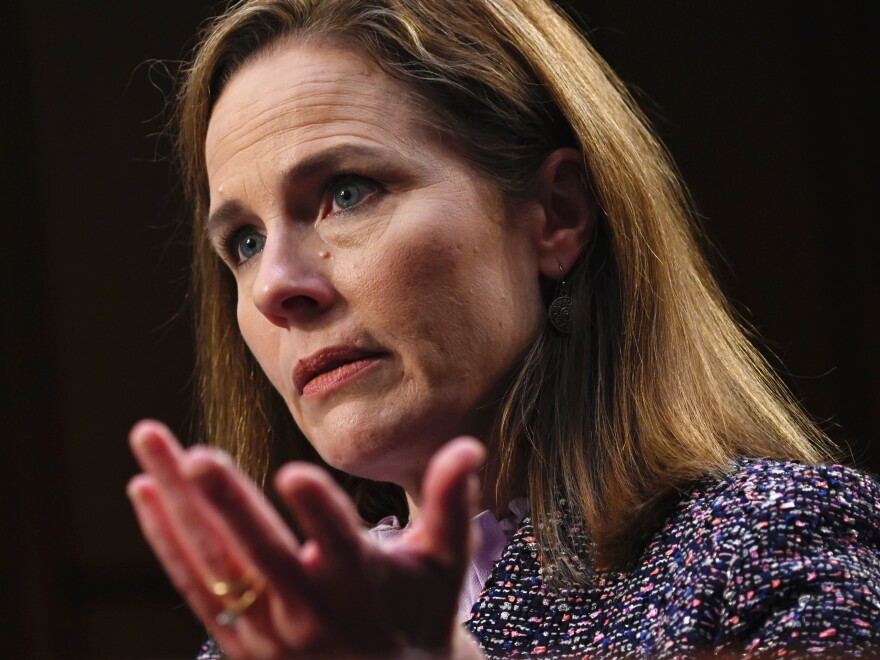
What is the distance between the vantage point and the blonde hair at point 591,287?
1426mm

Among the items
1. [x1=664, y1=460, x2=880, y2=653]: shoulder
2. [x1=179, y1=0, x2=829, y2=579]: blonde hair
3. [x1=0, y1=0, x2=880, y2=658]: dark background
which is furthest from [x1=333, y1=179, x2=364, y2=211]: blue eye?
[x1=0, y1=0, x2=880, y2=658]: dark background

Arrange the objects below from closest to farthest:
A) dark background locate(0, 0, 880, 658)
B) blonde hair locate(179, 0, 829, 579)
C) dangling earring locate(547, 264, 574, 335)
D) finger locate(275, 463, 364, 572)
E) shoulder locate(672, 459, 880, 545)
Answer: finger locate(275, 463, 364, 572) < shoulder locate(672, 459, 880, 545) < blonde hair locate(179, 0, 829, 579) < dangling earring locate(547, 264, 574, 335) < dark background locate(0, 0, 880, 658)

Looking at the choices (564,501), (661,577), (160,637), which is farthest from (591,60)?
(160,637)

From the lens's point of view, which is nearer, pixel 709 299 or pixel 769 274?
pixel 709 299

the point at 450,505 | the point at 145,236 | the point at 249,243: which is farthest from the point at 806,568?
the point at 145,236

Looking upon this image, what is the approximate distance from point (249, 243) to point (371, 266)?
10.2 inches

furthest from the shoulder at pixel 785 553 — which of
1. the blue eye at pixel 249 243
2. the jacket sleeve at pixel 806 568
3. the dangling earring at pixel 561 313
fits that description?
the blue eye at pixel 249 243

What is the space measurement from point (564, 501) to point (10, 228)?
166cm

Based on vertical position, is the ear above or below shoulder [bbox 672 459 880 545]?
above

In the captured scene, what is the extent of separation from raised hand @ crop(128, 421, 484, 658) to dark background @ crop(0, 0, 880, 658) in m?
1.62

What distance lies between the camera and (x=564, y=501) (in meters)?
1.43

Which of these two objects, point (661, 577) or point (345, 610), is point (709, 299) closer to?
point (661, 577)

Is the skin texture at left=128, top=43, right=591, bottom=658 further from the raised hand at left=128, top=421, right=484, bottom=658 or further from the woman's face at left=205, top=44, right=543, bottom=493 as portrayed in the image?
the raised hand at left=128, top=421, right=484, bottom=658

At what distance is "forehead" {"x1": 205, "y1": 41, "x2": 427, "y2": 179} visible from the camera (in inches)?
59.5
